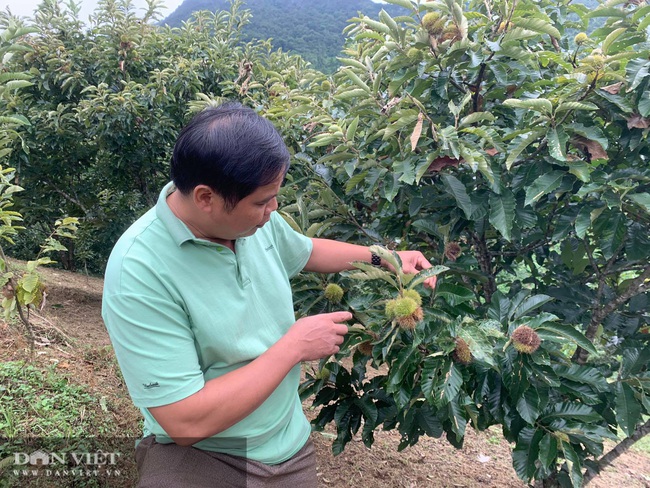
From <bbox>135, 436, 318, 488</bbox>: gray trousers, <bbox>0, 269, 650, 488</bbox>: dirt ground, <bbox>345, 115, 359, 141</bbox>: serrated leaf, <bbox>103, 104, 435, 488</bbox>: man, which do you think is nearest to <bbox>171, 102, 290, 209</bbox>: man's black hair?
<bbox>103, 104, 435, 488</bbox>: man

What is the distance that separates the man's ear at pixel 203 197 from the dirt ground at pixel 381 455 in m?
2.00

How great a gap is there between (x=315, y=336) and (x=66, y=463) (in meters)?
1.72

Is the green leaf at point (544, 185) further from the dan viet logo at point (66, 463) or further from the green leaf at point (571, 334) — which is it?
the dan viet logo at point (66, 463)

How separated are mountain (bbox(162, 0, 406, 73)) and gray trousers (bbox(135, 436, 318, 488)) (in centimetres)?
1618

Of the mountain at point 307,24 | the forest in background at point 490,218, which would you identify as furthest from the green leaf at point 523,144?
the mountain at point 307,24

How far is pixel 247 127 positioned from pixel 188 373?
22.3 inches

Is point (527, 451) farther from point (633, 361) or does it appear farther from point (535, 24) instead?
point (535, 24)

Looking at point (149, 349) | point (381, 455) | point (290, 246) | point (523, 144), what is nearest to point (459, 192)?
point (523, 144)

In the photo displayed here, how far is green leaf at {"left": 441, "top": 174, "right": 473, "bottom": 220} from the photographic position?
161cm

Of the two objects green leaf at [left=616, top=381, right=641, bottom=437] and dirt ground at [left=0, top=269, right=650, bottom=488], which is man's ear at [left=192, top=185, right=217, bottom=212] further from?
dirt ground at [left=0, top=269, right=650, bottom=488]

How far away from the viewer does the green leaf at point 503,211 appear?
1.54 metres

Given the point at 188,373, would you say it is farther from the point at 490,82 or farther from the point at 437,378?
the point at 490,82

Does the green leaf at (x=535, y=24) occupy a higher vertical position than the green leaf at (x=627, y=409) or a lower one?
higher

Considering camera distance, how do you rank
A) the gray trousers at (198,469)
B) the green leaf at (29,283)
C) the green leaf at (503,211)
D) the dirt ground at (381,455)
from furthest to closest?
the dirt ground at (381,455) → the green leaf at (29,283) → the green leaf at (503,211) → the gray trousers at (198,469)
